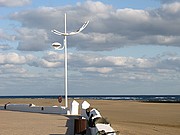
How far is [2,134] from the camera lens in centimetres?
1952

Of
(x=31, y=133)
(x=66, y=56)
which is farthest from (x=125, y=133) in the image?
(x=66, y=56)

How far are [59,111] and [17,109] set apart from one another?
10915 mm

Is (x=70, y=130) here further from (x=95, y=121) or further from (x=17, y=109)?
(x=17, y=109)

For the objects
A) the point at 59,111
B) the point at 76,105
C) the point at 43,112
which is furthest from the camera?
the point at 43,112

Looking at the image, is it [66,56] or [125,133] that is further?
[66,56]

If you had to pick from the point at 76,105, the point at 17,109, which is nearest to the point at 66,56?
the point at 76,105

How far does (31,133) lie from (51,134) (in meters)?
1.23

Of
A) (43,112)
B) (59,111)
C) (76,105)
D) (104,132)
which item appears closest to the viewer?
(104,132)

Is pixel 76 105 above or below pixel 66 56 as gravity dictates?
below

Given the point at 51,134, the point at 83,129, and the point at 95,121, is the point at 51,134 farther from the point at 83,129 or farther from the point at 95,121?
the point at 95,121

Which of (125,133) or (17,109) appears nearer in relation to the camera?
(125,133)

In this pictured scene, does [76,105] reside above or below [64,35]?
below

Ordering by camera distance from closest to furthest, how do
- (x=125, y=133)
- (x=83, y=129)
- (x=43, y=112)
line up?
(x=83, y=129) < (x=125, y=133) < (x=43, y=112)

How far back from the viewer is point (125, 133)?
20.1 meters
